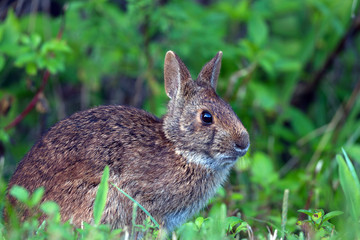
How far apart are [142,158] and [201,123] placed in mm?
543

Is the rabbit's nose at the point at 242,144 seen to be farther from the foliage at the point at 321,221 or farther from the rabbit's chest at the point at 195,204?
the foliage at the point at 321,221

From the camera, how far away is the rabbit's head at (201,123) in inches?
159

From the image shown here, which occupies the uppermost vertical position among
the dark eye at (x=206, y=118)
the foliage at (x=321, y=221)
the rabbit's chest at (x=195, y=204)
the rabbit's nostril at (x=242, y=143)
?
the dark eye at (x=206, y=118)

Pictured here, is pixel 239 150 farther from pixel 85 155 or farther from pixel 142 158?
pixel 85 155

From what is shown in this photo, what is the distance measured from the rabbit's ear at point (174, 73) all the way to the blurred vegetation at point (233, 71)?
3.16ft

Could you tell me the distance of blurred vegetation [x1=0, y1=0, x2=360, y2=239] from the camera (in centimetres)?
554

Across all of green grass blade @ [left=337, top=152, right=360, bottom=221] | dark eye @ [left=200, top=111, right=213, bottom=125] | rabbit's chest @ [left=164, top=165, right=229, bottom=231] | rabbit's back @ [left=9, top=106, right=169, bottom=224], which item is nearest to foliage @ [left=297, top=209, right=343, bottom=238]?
green grass blade @ [left=337, top=152, right=360, bottom=221]

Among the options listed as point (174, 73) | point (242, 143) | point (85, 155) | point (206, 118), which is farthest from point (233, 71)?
point (85, 155)

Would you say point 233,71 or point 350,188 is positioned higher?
point 350,188

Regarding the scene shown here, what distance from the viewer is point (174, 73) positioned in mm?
4434

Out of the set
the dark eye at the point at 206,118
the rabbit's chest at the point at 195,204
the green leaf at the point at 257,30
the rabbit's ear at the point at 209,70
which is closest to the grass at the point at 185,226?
the rabbit's chest at the point at 195,204

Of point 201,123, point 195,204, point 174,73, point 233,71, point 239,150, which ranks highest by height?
point 174,73

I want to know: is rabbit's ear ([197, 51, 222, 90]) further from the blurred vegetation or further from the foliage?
the foliage

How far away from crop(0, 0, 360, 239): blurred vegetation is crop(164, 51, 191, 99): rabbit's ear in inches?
38.0
